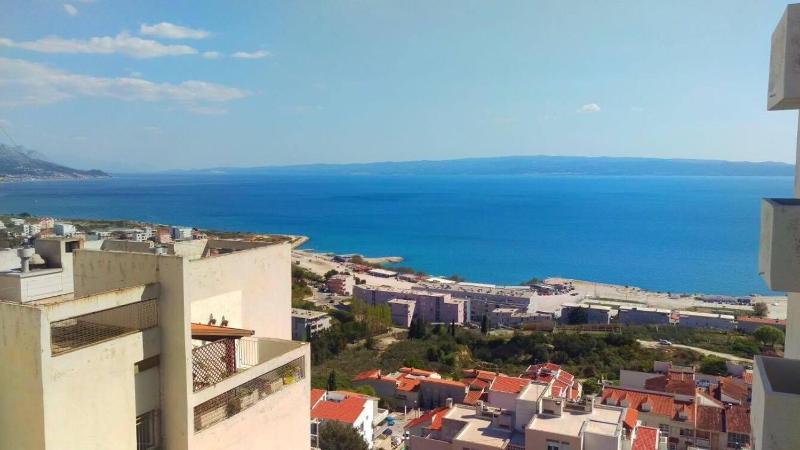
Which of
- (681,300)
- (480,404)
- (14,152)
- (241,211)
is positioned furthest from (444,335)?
A: (14,152)

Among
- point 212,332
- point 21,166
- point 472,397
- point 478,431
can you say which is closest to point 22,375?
point 212,332

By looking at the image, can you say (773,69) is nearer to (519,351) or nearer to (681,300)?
(519,351)

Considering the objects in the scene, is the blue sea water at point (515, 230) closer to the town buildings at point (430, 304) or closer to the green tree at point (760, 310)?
the green tree at point (760, 310)

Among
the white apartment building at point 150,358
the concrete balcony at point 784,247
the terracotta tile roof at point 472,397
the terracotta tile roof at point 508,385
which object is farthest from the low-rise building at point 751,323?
the concrete balcony at point 784,247

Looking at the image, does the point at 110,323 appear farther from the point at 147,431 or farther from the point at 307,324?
the point at 307,324

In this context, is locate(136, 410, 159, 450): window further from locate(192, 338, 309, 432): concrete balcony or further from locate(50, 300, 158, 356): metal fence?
locate(50, 300, 158, 356): metal fence

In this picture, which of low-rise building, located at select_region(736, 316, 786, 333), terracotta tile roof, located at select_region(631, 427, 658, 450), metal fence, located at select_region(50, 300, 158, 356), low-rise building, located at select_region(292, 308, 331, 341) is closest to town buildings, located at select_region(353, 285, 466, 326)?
low-rise building, located at select_region(292, 308, 331, 341)
